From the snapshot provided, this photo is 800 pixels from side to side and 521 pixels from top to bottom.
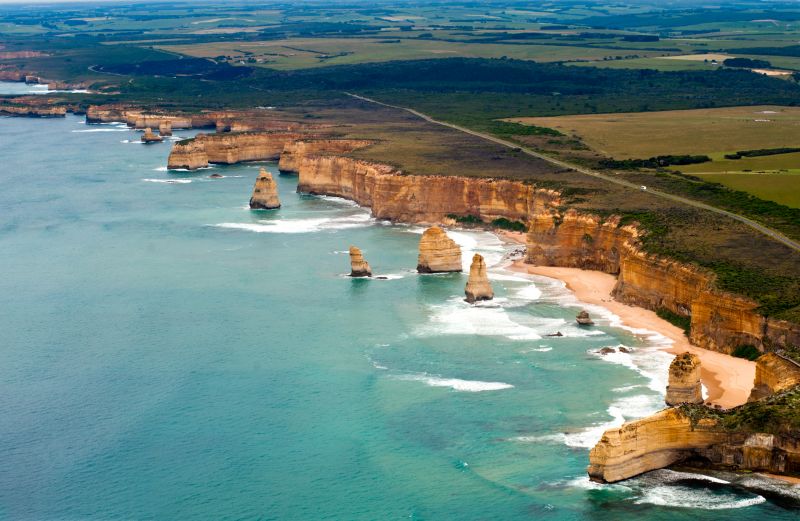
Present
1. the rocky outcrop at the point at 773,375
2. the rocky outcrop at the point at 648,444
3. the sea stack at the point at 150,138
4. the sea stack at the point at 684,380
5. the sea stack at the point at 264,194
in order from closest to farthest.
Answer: the rocky outcrop at the point at 648,444 < the rocky outcrop at the point at 773,375 < the sea stack at the point at 684,380 < the sea stack at the point at 264,194 < the sea stack at the point at 150,138

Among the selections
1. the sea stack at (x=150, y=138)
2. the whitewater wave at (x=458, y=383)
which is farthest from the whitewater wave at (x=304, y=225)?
the sea stack at (x=150, y=138)

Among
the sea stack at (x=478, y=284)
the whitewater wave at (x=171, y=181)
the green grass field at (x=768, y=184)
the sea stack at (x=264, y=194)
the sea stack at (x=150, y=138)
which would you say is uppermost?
the green grass field at (x=768, y=184)

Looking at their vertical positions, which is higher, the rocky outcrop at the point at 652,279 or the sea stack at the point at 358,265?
the rocky outcrop at the point at 652,279

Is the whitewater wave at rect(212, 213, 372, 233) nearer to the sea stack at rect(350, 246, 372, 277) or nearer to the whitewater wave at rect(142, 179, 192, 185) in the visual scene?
the sea stack at rect(350, 246, 372, 277)

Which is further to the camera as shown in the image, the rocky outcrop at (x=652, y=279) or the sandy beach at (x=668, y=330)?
the rocky outcrop at (x=652, y=279)

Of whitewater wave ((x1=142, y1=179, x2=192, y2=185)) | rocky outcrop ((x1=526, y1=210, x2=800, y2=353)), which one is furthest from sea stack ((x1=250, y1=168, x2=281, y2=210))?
rocky outcrop ((x1=526, y1=210, x2=800, y2=353))

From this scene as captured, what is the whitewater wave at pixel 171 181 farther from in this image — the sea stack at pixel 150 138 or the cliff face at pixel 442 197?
the sea stack at pixel 150 138

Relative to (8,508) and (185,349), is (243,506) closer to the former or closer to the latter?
(8,508)

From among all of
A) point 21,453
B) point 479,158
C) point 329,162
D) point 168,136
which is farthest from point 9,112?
A: point 21,453
